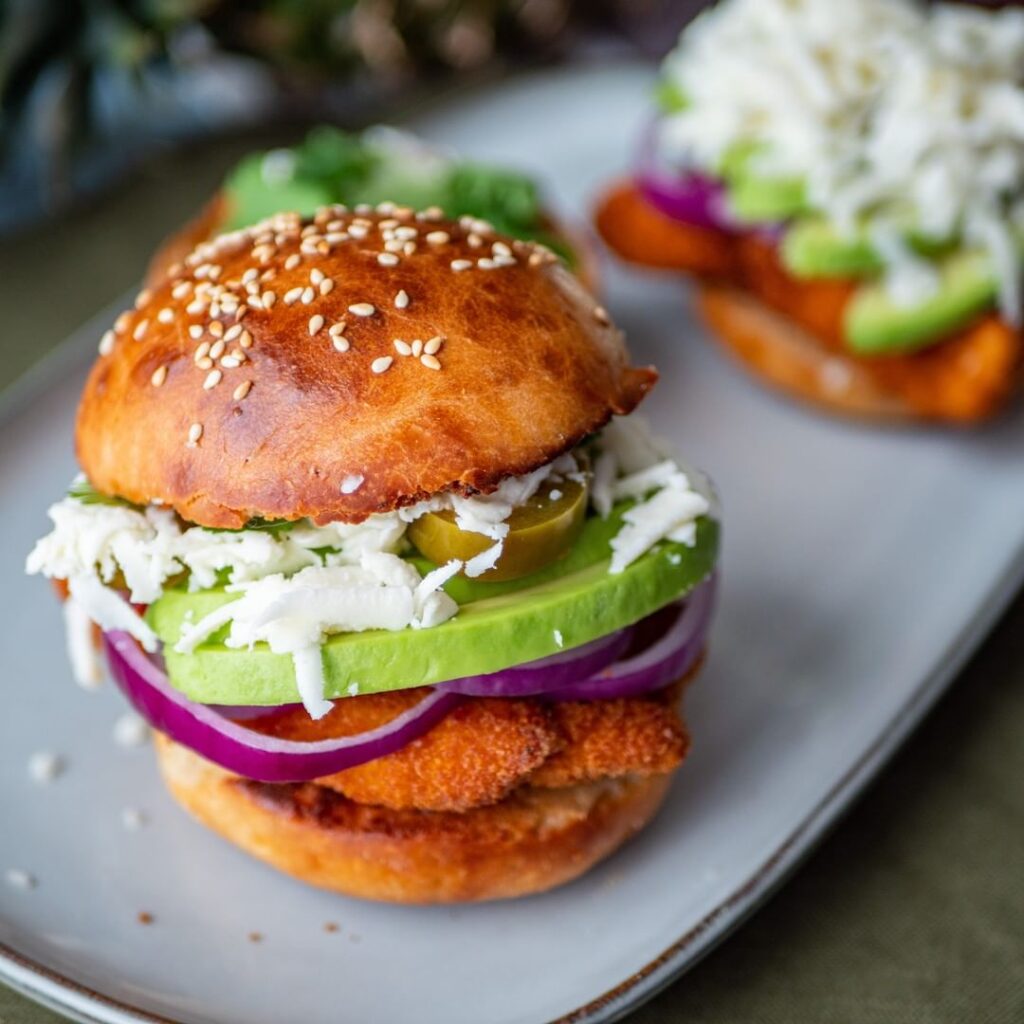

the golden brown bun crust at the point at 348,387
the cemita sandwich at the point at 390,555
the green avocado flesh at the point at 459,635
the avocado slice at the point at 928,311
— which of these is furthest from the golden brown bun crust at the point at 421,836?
the avocado slice at the point at 928,311

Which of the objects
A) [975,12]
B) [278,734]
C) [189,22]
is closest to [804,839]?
[278,734]

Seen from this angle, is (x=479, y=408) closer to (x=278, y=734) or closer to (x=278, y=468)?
(x=278, y=468)

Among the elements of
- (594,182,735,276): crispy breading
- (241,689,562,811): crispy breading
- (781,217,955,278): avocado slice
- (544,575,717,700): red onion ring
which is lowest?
(594,182,735,276): crispy breading

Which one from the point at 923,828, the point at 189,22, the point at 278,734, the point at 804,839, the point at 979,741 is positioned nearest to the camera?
the point at 278,734

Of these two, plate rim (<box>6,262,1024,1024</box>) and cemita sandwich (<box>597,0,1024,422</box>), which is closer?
plate rim (<box>6,262,1024,1024</box>)

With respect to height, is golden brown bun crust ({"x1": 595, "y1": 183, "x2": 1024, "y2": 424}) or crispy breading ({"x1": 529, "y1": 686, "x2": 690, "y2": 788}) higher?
crispy breading ({"x1": 529, "y1": 686, "x2": 690, "y2": 788})

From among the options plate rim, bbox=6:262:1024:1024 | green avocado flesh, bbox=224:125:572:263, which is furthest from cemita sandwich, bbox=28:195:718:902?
green avocado flesh, bbox=224:125:572:263

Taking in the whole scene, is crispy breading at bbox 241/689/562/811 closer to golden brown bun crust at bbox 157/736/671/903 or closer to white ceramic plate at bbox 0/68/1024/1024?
golden brown bun crust at bbox 157/736/671/903

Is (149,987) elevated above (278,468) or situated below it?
below

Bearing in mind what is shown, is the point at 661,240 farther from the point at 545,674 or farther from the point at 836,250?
the point at 545,674
